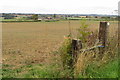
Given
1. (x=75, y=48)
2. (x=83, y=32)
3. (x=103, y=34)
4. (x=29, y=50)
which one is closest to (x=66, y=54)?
(x=75, y=48)

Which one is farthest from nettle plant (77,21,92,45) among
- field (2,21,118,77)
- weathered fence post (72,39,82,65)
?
weathered fence post (72,39,82,65)

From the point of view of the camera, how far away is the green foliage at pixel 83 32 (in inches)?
246

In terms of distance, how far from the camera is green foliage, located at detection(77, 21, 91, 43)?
20.5ft

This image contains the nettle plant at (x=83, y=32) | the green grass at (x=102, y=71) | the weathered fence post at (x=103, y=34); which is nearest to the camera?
the green grass at (x=102, y=71)

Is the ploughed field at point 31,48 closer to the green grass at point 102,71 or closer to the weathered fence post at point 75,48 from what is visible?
the weathered fence post at point 75,48

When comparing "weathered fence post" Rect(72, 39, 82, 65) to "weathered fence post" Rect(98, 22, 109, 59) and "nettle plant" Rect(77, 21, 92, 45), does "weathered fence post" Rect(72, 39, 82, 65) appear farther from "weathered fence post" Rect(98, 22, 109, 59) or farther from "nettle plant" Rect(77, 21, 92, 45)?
"weathered fence post" Rect(98, 22, 109, 59)

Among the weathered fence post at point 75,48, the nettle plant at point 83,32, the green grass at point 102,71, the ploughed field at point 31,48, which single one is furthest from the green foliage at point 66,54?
the ploughed field at point 31,48

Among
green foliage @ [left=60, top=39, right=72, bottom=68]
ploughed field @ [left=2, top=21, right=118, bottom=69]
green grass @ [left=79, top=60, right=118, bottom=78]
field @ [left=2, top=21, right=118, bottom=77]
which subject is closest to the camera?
green grass @ [left=79, top=60, right=118, bottom=78]

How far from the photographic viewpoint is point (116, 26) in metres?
8.12

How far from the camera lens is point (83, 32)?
245 inches

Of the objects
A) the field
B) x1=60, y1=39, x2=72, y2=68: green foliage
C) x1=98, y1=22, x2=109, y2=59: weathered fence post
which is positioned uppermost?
x1=98, y1=22, x2=109, y2=59: weathered fence post

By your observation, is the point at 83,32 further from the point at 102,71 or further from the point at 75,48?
the point at 102,71

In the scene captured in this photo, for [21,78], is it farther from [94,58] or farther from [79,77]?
[94,58]
